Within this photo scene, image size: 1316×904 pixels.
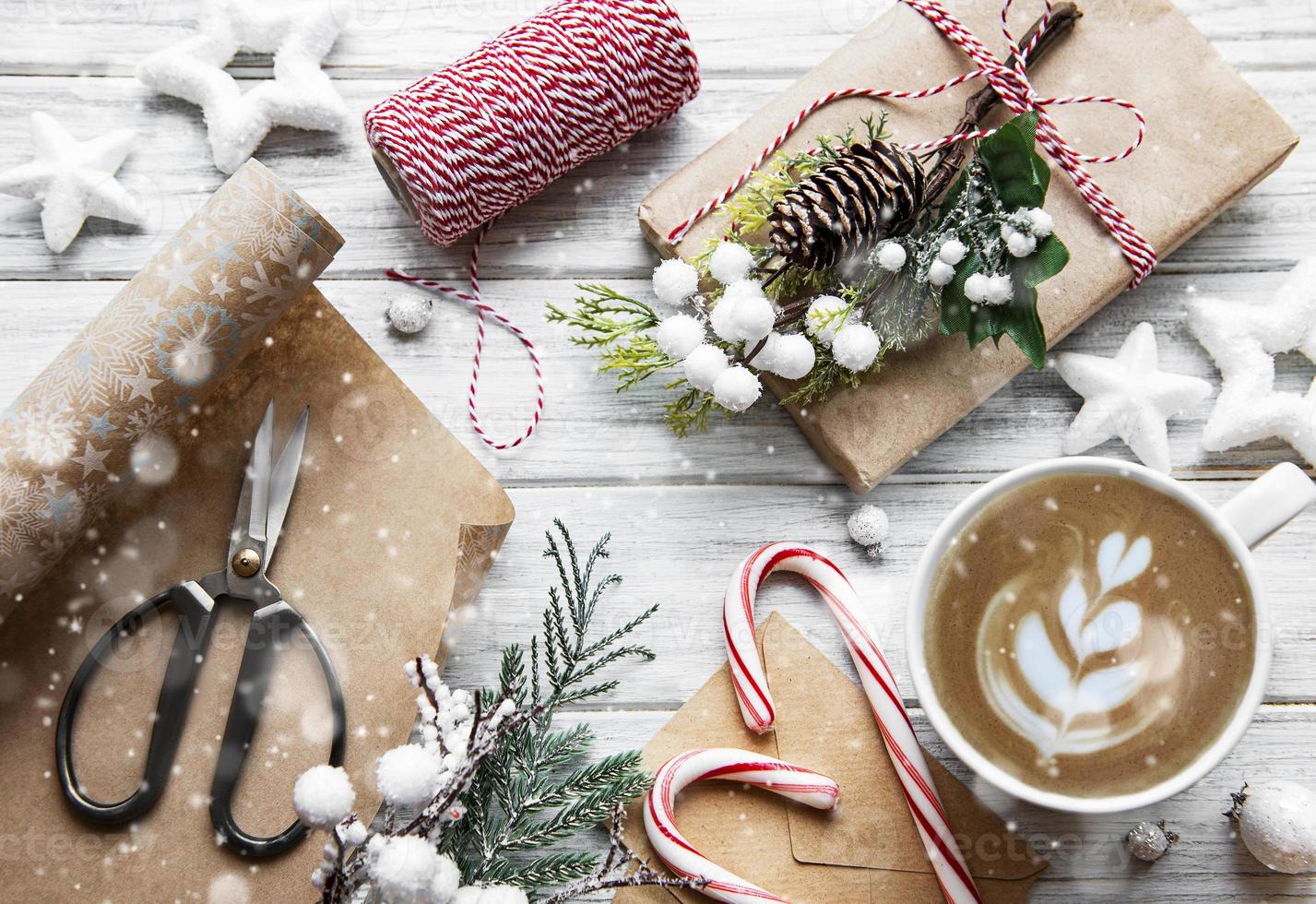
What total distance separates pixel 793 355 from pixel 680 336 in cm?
11

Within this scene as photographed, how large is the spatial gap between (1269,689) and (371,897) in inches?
36.6

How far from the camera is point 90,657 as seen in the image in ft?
2.97

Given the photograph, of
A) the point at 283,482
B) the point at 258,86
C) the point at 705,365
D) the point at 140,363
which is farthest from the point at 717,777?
the point at 258,86

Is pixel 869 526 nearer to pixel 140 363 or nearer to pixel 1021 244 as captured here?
pixel 1021 244

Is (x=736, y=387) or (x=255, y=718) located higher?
(x=736, y=387)

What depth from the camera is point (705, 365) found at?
913mm

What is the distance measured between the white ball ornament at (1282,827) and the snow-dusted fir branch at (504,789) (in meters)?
0.60

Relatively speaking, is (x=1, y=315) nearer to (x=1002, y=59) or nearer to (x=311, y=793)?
(x=311, y=793)

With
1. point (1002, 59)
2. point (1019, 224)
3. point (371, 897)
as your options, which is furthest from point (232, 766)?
point (1002, 59)

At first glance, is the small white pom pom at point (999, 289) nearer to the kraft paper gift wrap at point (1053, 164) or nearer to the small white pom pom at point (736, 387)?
the kraft paper gift wrap at point (1053, 164)

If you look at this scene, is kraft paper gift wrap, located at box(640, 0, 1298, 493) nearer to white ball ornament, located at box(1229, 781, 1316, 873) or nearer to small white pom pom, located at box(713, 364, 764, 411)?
small white pom pom, located at box(713, 364, 764, 411)

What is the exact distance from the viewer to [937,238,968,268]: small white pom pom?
897 mm

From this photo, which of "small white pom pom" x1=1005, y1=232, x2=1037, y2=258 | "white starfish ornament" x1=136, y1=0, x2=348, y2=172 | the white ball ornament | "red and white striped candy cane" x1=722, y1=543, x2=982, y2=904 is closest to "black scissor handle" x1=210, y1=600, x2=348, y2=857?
"red and white striped candy cane" x1=722, y1=543, x2=982, y2=904

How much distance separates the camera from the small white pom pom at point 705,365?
91 centimetres
